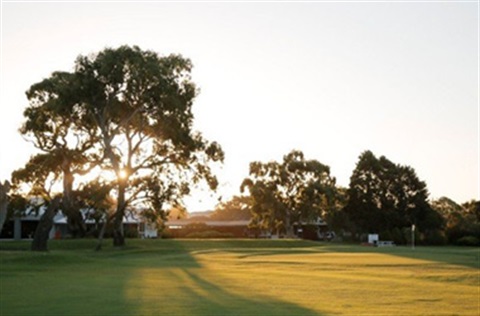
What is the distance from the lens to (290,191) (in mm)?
92188

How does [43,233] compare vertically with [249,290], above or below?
above

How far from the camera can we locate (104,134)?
5962 cm

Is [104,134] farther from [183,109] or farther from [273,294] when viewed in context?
[273,294]

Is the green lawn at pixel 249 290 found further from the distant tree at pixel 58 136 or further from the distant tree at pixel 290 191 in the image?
the distant tree at pixel 290 191

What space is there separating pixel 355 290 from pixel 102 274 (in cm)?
1160

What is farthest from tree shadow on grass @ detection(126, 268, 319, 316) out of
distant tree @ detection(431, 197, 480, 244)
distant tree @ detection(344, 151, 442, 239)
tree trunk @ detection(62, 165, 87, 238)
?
distant tree @ detection(344, 151, 442, 239)

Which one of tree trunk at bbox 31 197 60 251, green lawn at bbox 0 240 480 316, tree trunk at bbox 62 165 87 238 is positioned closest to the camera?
green lawn at bbox 0 240 480 316

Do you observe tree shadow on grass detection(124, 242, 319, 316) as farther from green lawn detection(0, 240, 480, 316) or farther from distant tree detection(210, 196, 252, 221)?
distant tree detection(210, 196, 252, 221)

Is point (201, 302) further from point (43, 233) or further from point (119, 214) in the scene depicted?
point (119, 214)

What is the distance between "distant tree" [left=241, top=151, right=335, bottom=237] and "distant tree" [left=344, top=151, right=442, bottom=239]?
5.11 metres

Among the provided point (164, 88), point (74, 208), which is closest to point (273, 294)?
point (164, 88)

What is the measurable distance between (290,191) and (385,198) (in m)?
12.4

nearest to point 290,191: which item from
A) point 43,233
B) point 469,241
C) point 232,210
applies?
point 469,241

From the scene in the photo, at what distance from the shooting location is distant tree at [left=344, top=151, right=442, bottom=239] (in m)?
92.4
